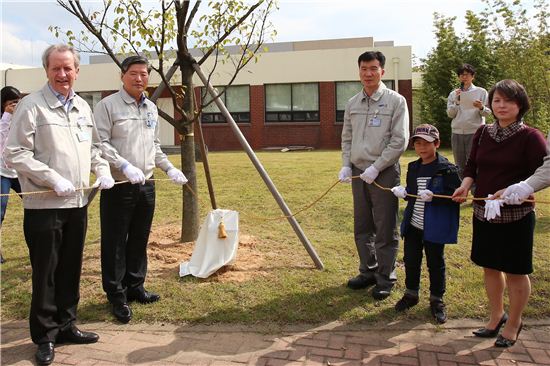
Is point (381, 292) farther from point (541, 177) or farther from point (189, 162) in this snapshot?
point (189, 162)

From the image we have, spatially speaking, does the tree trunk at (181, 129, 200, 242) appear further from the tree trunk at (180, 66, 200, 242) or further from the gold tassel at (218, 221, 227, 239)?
the gold tassel at (218, 221, 227, 239)

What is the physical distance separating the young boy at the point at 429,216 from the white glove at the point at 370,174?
20 cm

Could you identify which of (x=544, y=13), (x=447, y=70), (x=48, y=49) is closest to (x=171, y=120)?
(x=48, y=49)

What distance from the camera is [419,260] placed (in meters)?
3.97

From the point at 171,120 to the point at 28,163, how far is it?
2290 mm

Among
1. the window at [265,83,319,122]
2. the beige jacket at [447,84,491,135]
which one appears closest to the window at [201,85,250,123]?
the window at [265,83,319,122]

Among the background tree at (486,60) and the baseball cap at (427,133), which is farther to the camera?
the background tree at (486,60)

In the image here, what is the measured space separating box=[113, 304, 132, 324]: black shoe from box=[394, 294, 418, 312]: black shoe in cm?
216

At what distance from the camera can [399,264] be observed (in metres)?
5.10

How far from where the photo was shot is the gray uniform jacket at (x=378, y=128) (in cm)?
409

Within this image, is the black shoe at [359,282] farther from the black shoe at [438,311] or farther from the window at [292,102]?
the window at [292,102]

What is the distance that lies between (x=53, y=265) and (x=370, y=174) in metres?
2.52

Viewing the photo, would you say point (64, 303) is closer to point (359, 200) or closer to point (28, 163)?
point (28, 163)

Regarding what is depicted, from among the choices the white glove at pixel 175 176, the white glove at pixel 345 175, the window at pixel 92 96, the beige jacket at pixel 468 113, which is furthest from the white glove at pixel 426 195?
the window at pixel 92 96
